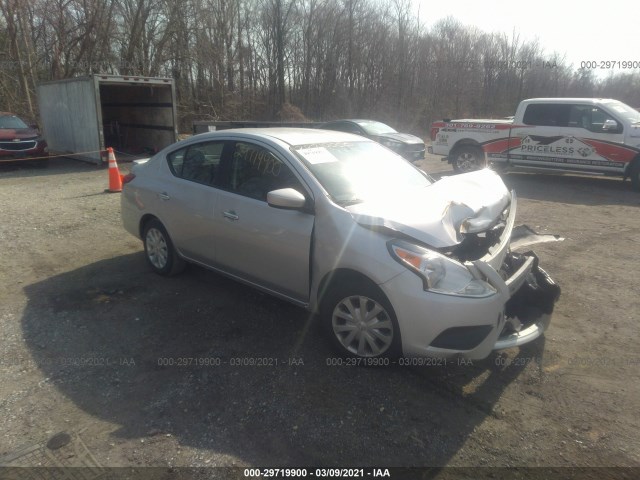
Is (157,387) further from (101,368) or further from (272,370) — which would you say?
(272,370)

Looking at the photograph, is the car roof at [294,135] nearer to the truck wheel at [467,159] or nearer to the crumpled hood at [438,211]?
the crumpled hood at [438,211]

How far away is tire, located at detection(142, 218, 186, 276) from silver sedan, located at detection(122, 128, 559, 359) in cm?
3

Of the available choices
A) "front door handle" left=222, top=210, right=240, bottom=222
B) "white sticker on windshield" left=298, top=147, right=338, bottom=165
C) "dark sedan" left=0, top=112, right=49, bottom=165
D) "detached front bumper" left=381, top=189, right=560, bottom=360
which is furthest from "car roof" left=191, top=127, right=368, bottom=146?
"dark sedan" left=0, top=112, right=49, bottom=165

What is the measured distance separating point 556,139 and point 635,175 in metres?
1.84

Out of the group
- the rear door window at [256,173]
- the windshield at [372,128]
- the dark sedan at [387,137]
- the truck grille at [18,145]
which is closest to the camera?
the rear door window at [256,173]

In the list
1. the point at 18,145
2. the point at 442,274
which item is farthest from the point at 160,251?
the point at 18,145

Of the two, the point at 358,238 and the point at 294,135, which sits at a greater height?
the point at 294,135

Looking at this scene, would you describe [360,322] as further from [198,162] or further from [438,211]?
[198,162]

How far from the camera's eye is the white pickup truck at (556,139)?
10.5 metres

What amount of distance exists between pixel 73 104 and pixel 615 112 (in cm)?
1436

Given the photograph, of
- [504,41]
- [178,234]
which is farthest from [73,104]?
[504,41]

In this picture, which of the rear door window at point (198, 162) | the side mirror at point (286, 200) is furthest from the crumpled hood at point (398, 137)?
the side mirror at point (286, 200)

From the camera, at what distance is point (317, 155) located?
4.04 m

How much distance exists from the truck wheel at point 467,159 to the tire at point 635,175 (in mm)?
3351
